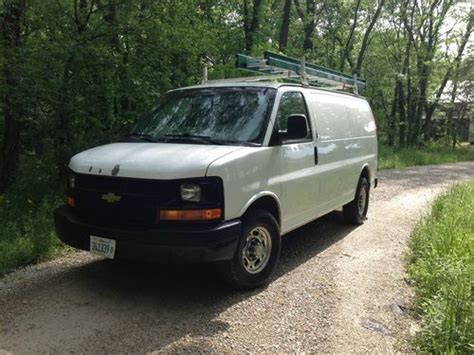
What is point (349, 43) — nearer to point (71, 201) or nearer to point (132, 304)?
point (71, 201)

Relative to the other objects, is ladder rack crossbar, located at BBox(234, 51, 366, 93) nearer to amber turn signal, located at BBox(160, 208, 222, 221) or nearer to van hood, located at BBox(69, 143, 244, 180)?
van hood, located at BBox(69, 143, 244, 180)

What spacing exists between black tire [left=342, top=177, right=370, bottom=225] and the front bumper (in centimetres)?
376

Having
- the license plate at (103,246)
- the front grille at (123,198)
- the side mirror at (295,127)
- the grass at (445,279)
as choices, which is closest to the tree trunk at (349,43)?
the grass at (445,279)

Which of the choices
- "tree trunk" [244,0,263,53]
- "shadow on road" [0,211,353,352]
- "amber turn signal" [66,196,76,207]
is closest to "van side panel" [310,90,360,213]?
"shadow on road" [0,211,353,352]

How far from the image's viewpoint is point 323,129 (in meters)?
5.93

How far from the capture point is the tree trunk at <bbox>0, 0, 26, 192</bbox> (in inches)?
266

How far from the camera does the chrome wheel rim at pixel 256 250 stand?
177 inches

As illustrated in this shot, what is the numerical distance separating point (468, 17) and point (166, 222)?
88.8 feet

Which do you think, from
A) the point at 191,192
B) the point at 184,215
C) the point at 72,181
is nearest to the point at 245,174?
the point at 191,192

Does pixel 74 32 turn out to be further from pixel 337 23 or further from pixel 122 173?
pixel 337 23

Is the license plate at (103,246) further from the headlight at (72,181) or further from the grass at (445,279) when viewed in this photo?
the grass at (445,279)

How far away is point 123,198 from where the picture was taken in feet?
13.2

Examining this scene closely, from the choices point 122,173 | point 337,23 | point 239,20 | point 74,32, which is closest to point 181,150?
Result: point 122,173

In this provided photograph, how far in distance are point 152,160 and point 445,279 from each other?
9.98 feet
